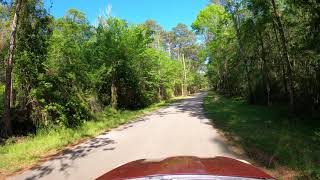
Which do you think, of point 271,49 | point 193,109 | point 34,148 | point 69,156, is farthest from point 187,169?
point 271,49

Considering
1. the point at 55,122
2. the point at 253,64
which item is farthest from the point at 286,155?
the point at 253,64

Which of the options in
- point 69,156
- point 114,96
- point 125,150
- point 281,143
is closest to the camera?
point 69,156

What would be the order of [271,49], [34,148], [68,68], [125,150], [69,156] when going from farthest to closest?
[271,49]
[68,68]
[34,148]
[125,150]
[69,156]

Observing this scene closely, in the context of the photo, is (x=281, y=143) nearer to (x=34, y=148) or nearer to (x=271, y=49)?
(x=34, y=148)

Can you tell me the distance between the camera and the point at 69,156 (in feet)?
39.3

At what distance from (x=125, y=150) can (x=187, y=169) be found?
9.36m

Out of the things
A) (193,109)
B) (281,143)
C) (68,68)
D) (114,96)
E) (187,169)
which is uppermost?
(68,68)

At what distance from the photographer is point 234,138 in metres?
13.9

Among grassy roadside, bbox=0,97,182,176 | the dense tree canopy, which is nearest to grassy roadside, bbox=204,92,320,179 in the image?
grassy roadside, bbox=0,97,182,176

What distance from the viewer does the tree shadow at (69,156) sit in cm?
1003

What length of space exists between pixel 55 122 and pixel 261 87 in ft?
69.0

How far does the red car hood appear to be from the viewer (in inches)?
127

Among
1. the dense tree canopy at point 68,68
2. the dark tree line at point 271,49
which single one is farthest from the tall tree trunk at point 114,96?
the dark tree line at point 271,49

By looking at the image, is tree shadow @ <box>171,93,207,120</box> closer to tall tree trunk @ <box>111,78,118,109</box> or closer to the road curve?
tall tree trunk @ <box>111,78,118,109</box>
